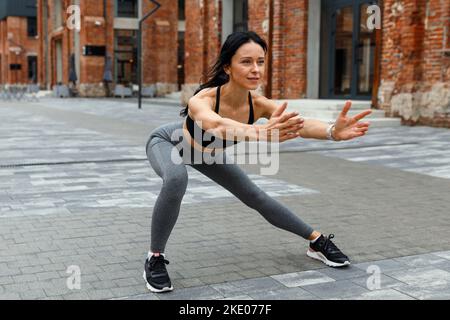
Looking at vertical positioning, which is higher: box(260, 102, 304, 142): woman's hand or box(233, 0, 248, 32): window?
box(233, 0, 248, 32): window

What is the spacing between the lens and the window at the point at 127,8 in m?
39.9

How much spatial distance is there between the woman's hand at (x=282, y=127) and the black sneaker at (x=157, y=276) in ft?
3.76

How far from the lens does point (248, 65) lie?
354cm

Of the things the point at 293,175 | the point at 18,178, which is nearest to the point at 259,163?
the point at 293,175

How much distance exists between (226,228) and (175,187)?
1.70 m

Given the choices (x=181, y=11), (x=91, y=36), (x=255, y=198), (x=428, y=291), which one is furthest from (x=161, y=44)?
(x=428, y=291)

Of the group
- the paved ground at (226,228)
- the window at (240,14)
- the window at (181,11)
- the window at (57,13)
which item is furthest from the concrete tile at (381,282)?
the window at (57,13)

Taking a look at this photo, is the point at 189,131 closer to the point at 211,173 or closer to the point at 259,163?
the point at 211,173

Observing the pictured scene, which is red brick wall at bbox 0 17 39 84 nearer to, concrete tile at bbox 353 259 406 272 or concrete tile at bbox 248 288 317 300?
concrete tile at bbox 353 259 406 272

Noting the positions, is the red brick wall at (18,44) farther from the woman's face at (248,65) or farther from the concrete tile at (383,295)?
the concrete tile at (383,295)

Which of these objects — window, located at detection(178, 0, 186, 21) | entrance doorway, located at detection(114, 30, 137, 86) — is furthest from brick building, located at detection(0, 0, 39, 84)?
window, located at detection(178, 0, 186, 21)

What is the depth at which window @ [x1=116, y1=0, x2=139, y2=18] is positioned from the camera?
39.9m

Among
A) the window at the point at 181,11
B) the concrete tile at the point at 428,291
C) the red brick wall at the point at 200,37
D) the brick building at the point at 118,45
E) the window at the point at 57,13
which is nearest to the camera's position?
the concrete tile at the point at 428,291

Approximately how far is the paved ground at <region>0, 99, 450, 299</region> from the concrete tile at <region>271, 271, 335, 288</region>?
0.04ft
